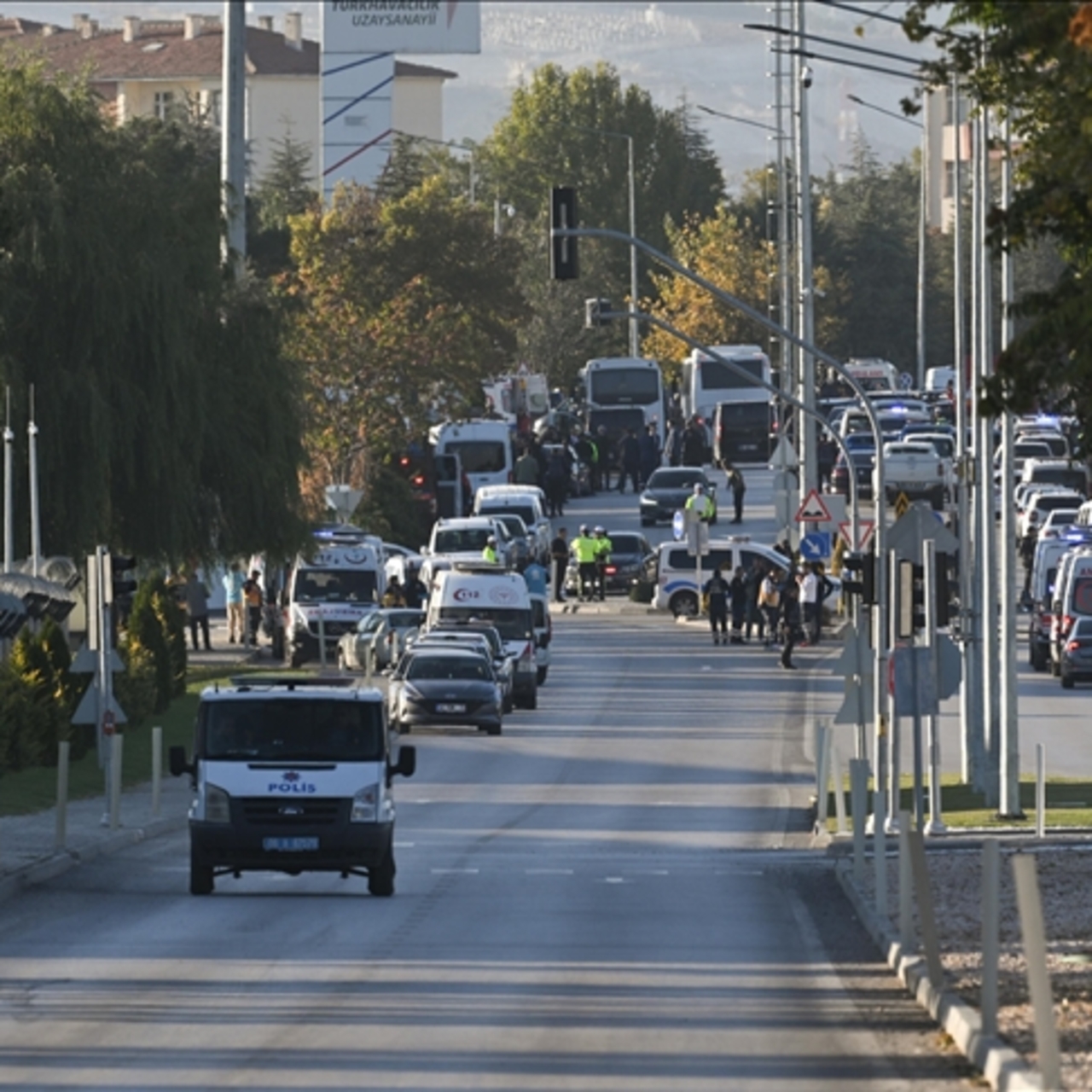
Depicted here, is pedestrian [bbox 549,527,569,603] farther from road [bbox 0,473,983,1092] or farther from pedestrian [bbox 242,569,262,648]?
road [bbox 0,473,983,1092]

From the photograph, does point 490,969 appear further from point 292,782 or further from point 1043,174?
point 1043,174

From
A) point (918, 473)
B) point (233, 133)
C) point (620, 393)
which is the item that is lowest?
point (918, 473)

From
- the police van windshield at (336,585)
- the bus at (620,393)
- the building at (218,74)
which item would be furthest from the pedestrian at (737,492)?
the building at (218,74)

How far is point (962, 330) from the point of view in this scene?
38906 millimetres

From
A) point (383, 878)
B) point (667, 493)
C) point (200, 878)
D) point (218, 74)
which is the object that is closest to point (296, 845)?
point (383, 878)

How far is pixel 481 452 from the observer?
80250mm

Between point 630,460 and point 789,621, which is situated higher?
point 630,460

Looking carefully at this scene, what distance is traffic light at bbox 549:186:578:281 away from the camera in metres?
35.8

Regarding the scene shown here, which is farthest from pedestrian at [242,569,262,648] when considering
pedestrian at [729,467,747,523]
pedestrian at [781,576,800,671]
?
pedestrian at [729,467,747,523]

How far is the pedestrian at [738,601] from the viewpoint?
57750 millimetres

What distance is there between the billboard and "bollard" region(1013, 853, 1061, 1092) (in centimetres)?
11417

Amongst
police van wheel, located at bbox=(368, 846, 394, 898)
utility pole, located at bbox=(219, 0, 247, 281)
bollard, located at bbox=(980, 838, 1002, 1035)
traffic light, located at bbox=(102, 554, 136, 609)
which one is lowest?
police van wheel, located at bbox=(368, 846, 394, 898)

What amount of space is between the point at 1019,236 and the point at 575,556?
174 ft

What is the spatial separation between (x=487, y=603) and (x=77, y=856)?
24.1 m
